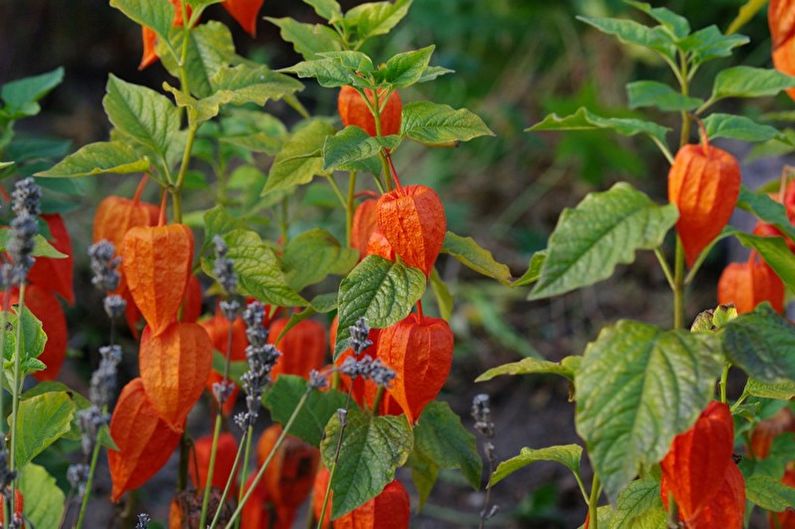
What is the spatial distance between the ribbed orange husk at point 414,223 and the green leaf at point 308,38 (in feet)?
0.87

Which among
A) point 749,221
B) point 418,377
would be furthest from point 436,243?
point 749,221

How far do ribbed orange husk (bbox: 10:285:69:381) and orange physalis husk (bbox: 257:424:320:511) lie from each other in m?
0.29

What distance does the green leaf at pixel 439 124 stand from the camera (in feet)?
3.46

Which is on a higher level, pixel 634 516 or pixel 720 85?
pixel 720 85

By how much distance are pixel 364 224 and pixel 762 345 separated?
0.46 m

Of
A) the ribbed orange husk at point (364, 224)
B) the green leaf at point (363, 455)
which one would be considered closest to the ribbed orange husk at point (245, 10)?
the ribbed orange husk at point (364, 224)

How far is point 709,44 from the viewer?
42.6 inches

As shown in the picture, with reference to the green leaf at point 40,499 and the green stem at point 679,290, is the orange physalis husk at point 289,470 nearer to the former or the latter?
the green leaf at point 40,499

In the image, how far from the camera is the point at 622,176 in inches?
131

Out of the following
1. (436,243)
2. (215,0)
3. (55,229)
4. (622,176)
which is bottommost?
(622,176)

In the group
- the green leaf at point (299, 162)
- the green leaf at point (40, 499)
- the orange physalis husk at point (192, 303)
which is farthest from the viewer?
the orange physalis husk at point (192, 303)

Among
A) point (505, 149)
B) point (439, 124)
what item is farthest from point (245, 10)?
point (505, 149)

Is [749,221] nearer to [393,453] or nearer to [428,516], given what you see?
[428,516]

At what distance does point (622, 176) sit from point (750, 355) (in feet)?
8.09
